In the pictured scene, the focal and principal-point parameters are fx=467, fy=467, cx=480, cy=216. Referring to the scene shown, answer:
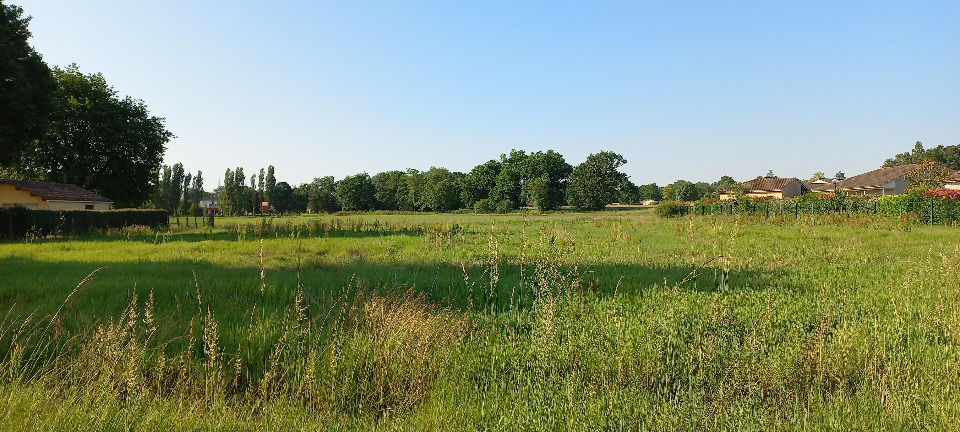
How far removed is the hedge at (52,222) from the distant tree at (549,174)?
67.6 metres

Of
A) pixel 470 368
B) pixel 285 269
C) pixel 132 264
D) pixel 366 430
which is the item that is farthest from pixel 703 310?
pixel 132 264

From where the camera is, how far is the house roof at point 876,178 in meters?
59.2

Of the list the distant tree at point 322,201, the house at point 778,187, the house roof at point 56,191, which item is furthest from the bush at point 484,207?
the house roof at point 56,191

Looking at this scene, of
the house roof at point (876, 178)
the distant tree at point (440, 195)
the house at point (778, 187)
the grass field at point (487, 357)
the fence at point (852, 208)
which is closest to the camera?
the grass field at point (487, 357)

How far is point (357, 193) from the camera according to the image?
103750mm

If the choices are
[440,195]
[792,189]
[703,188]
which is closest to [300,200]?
[440,195]

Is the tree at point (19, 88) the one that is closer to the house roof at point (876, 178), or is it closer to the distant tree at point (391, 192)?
the house roof at point (876, 178)

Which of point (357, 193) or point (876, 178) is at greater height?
point (357, 193)

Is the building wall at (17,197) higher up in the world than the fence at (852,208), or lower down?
higher up

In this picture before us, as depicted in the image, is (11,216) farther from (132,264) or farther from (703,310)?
(703,310)

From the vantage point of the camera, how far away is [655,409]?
3.63m

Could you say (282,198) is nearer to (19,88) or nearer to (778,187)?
(19,88)

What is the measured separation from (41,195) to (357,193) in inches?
2724

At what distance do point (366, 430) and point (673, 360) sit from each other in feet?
9.71
